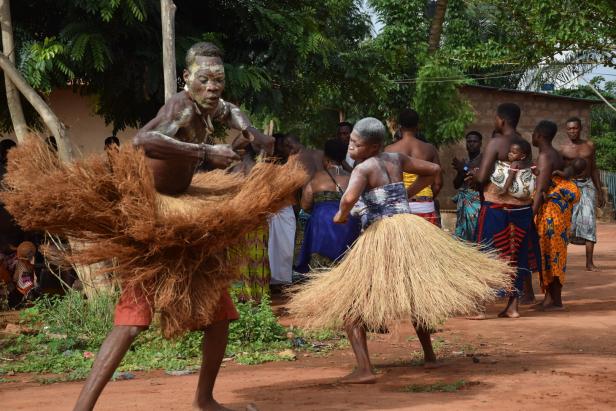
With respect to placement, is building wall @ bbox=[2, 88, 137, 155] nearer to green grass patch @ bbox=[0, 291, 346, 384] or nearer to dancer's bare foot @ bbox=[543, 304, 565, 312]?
green grass patch @ bbox=[0, 291, 346, 384]

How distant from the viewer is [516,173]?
838 centimetres

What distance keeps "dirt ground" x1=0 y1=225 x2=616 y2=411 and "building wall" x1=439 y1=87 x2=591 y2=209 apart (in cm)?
1714

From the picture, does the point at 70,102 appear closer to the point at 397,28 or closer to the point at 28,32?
the point at 28,32

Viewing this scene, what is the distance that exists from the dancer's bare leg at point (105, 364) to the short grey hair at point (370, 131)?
212 cm

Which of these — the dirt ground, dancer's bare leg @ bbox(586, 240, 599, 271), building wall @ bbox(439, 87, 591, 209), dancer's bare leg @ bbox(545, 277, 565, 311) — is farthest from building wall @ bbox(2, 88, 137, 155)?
building wall @ bbox(439, 87, 591, 209)

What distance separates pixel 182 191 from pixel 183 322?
0.67 meters

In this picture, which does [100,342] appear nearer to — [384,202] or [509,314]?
[384,202]

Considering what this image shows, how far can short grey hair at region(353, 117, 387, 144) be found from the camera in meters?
5.88

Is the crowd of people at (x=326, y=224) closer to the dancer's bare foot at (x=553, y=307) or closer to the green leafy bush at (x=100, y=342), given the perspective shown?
the dancer's bare foot at (x=553, y=307)

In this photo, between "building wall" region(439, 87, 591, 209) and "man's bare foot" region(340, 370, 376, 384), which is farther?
"building wall" region(439, 87, 591, 209)

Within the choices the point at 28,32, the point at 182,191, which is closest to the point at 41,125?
the point at 28,32

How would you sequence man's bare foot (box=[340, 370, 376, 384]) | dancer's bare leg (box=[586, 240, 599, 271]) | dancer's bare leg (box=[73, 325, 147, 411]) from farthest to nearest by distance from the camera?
1. dancer's bare leg (box=[586, 240, 599, 271])
2. man's bare foot (box=[340, 370, 376, 384])
3. dancer's bare leg (box=[73, 325, 147, 411])

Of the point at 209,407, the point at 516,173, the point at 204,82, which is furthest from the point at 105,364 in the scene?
the point at 516,173

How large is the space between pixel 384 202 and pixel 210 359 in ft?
5.53
